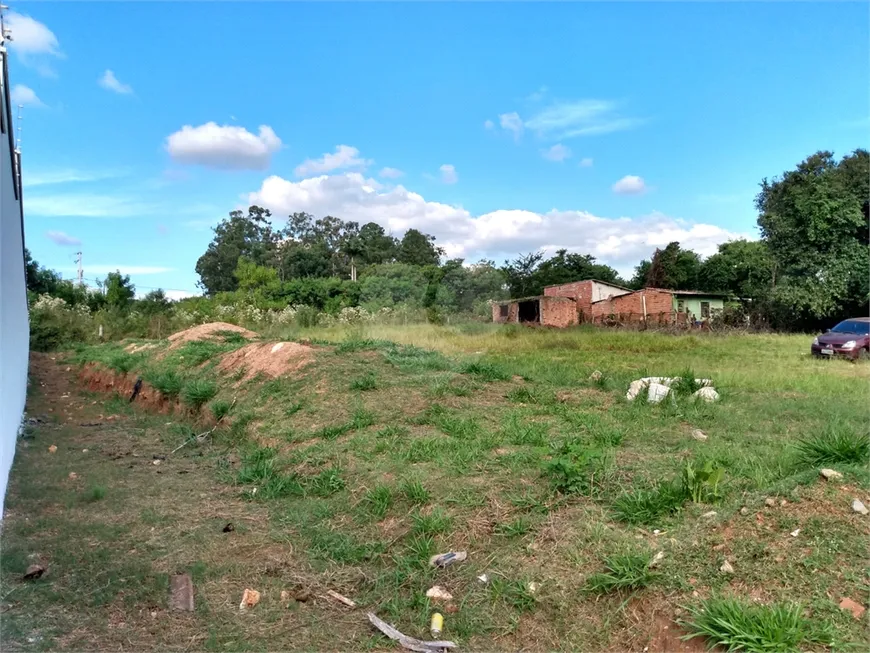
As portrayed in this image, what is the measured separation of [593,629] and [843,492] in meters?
1.59

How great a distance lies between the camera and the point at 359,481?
479 cm

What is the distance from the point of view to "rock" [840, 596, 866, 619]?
7.76 ft

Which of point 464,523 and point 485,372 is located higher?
point 485,372

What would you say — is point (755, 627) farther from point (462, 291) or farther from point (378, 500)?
point (462, 291)

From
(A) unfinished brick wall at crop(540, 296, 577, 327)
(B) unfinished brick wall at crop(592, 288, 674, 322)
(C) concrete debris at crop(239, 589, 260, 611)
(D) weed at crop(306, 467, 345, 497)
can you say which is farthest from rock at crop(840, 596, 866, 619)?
(A) unfinished brick wall at crop(540, 296, 577, 327)

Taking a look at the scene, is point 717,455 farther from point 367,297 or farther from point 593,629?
point 367,297

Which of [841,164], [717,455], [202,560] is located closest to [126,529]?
[202,560]

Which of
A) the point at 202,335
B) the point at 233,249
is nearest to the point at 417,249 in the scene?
the point at 233,249

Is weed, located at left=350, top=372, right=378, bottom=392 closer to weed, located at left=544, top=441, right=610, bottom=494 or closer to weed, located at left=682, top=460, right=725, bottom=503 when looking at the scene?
weed, located at left=544, top=441, right=610, bottom=494

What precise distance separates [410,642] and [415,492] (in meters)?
1.38

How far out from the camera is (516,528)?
362cm

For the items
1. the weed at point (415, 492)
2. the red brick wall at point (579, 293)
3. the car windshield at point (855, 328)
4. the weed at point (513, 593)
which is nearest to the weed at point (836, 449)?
the weed at point (513, 593)

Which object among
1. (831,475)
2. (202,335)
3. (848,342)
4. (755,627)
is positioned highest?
(202,335)

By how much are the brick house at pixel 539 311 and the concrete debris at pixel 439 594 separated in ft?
81.8
